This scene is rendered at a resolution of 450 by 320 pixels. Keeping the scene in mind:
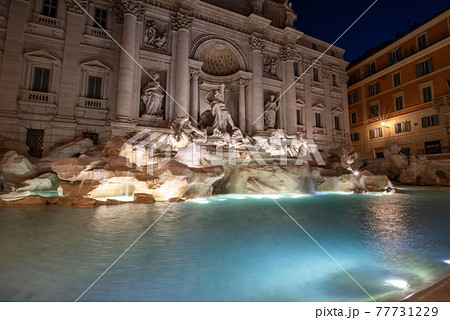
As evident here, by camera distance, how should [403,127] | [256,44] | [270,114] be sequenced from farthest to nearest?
[403,127] < [270,114] < [256,44]

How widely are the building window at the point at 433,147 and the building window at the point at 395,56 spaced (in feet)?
26.7

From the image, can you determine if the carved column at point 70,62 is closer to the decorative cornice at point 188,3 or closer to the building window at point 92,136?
the building window at point 92,136

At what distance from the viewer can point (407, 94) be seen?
19.1 m

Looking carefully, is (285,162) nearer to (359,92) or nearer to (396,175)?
(396,175)

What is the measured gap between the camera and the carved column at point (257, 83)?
15.3 metres

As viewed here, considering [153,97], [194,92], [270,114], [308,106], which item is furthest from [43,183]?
[308,106]

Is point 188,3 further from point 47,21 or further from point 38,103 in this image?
point 38,103

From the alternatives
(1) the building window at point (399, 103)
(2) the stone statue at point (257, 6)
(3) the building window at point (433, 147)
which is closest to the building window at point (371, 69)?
(1) the building window at point (399, 103)

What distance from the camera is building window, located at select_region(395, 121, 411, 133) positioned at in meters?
18.9

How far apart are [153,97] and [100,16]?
17.7 ft
